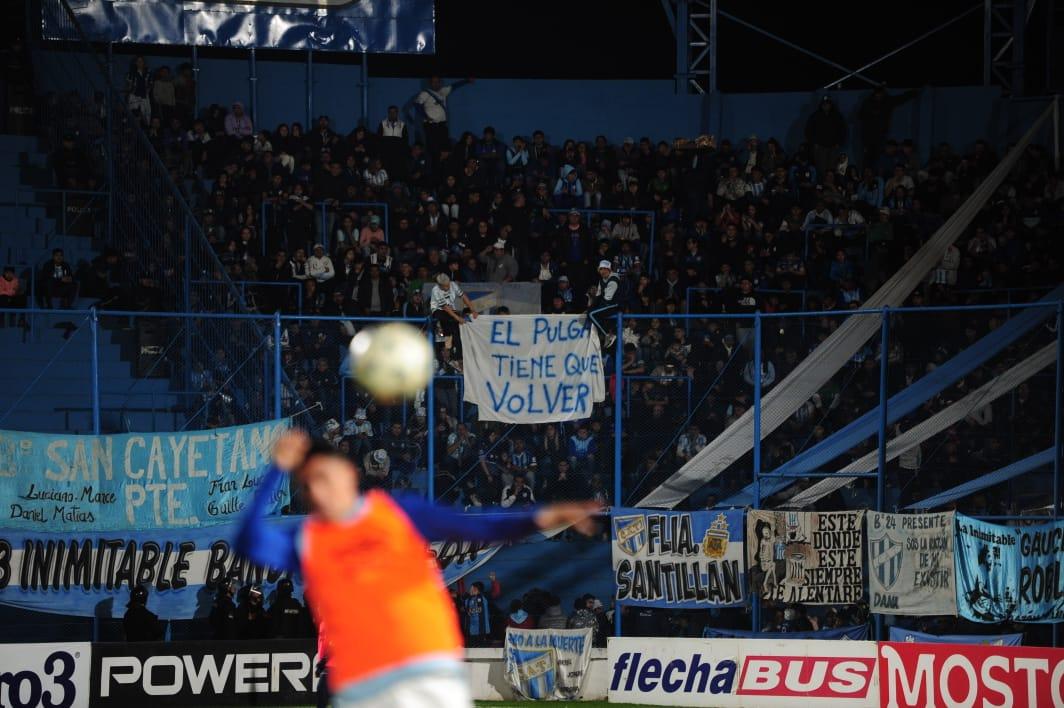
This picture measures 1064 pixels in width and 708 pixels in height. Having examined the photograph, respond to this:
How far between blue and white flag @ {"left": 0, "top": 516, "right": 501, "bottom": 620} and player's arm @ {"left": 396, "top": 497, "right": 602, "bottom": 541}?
37.6 ft

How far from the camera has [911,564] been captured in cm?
1766

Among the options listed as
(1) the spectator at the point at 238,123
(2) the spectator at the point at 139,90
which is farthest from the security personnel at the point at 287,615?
(1) the spectator at the point at 238,123

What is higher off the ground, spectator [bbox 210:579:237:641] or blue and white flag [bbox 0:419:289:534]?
blue and white flag [bbox 0:419:289:534]

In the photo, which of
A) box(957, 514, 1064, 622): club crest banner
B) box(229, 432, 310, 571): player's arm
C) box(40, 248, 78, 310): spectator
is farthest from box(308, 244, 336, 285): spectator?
box(229, 432, 310, 571): player's arm

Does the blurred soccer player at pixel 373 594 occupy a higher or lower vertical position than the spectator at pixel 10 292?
lower

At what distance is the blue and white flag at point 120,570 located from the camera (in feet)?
58.1

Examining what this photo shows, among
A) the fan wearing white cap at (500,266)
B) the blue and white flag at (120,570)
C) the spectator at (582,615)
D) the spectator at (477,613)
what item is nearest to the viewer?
the blue and white flag at (120,570)

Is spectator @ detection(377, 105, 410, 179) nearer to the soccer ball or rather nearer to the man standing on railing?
the man standing on railing

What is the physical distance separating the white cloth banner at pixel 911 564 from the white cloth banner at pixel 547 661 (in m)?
3.61

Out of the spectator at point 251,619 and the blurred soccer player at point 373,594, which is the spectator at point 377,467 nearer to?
the spectator at point 251,619

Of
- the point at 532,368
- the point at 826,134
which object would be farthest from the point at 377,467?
the point at 826,134

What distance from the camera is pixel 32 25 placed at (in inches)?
952

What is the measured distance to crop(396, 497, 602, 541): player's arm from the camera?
5859 mm

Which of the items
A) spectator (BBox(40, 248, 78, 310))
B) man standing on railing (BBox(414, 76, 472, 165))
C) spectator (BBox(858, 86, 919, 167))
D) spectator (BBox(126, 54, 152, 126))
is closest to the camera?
spectator (BBox(40, 248, 78, 310))
